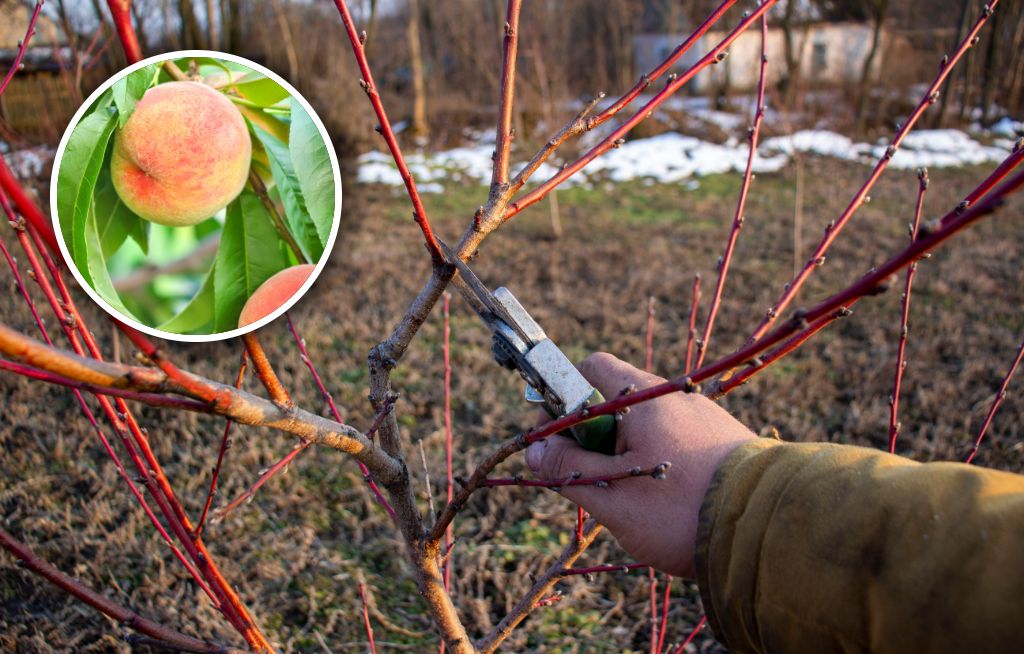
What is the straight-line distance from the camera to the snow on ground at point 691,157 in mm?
9898

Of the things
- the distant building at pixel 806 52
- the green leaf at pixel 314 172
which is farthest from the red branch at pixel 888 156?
the distant building at pixel 806 52

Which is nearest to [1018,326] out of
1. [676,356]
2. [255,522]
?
[676,356]

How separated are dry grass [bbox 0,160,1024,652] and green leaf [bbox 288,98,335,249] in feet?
0.94

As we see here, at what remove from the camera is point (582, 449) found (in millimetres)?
998

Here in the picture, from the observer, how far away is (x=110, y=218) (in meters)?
0.73

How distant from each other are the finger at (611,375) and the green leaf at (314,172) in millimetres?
452

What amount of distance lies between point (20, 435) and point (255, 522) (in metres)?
1.16

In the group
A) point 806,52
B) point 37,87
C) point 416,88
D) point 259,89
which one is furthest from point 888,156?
point 806,52

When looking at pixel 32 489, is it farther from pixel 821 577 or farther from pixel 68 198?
pixel 821 577

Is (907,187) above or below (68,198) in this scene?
below

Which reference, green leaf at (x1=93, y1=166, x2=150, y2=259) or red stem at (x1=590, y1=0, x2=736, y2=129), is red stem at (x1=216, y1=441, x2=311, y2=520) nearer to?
green leaf at (x1=93, y1=166, x2=150, y2=259)

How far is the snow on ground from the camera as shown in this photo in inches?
390

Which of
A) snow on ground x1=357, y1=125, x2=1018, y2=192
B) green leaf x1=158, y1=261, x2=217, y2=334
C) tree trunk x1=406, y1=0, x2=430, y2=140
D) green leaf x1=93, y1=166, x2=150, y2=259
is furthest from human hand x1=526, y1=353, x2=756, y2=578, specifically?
tree trunk x1=406, y1=0, x2=430, y2=140

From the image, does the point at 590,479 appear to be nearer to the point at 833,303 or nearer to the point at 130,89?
the point at 833,303
